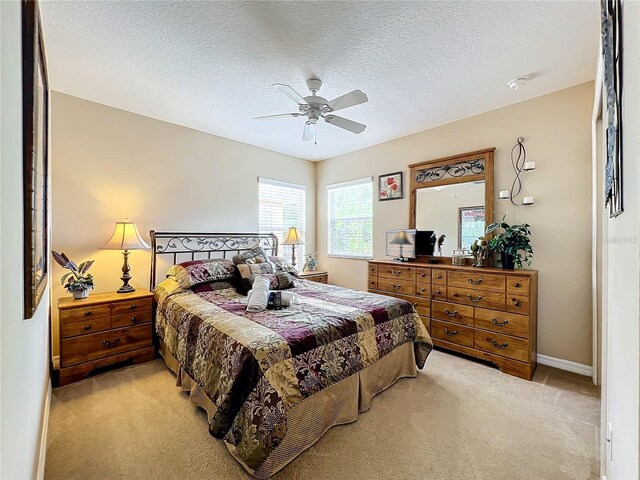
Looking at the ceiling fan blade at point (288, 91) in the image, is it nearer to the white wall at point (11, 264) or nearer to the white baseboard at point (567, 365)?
the white wall at point (11, 264)

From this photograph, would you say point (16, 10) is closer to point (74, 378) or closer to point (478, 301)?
point (74, 378)

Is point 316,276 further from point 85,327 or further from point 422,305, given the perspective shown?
point 85,327

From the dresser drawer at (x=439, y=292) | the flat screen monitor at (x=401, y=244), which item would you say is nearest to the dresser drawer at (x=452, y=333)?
the dresser drawer at (x=439, y=292)

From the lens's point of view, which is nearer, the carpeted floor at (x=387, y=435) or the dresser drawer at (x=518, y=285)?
the carpeted floor at (x=387, y=435)

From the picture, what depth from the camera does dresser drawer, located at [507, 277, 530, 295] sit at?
265cm

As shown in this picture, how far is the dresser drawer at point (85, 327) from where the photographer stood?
250 centimetres

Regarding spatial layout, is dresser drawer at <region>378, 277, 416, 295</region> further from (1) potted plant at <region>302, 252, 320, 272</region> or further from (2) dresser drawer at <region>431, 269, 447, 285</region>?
(1) potted plant at <region>302, 252, 320, 272</region>

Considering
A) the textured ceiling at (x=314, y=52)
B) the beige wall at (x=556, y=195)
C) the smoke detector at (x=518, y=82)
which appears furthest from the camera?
the beige wall at (x=556, y=195)

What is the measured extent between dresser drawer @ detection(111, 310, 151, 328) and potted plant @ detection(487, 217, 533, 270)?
372cm

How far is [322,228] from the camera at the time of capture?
5363mm

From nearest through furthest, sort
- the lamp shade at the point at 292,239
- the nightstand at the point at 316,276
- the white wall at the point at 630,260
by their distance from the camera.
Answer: the white wall at the point at 630,260 → the lamp shade at the point at 292,239 → the nightstand at the point at 316,276

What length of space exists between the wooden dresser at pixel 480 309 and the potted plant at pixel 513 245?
20 cm

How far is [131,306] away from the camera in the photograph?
2877 millimetres

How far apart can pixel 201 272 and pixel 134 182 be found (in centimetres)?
138
